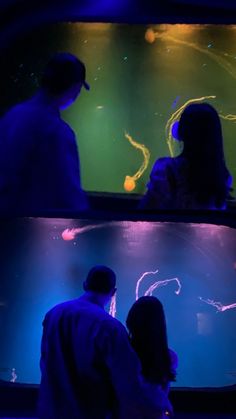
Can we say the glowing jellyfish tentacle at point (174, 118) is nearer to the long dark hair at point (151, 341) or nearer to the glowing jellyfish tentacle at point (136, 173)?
the glowing jellyfish tentacle at point (136, 173)

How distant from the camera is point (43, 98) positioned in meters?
1.90

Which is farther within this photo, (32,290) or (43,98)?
(32,290)

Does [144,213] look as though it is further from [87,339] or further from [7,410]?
[7,410]

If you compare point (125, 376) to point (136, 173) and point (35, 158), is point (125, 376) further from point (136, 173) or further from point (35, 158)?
point (136, 173)

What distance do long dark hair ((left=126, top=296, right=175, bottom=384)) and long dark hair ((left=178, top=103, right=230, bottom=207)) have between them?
17.6 inches

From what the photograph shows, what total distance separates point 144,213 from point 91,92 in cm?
178

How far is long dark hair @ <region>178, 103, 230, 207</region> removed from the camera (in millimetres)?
1913

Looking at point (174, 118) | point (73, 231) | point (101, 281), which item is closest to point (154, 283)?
point (73, 231)

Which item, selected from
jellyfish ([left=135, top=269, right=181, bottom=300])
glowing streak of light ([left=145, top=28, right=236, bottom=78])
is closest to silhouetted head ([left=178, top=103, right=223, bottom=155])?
jellyfish ([left=135, top=269, right=181, bottom=300])

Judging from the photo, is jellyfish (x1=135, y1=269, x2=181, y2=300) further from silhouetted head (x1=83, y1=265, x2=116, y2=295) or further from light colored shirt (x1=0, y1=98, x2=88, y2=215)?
light colored shirt (x1=0, y1=98, x2=88, y2=215)

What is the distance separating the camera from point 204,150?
75.5 inches

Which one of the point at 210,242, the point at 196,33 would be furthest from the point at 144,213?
the point at 196,33

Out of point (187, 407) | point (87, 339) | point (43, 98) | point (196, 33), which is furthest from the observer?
point (196, 33)

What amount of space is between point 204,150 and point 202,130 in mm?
60
